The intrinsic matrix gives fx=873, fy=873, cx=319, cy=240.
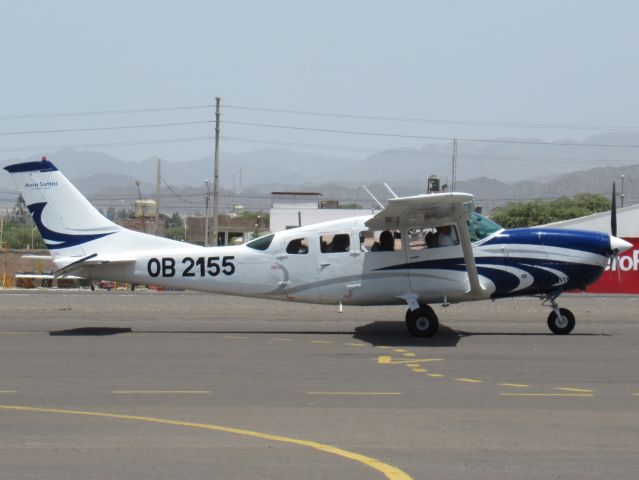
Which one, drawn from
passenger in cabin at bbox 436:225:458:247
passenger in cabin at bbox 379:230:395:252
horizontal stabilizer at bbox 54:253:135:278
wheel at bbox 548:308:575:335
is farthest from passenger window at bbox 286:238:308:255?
wheel at bbox 548:308:575:335

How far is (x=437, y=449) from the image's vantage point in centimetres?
764

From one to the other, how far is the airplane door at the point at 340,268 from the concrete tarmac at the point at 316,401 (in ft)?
2.88

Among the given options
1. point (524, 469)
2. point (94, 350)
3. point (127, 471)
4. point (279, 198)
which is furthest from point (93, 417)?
point (279, 198)

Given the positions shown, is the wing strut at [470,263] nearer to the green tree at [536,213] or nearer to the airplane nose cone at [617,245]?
the airplane nose cone at [617,245]

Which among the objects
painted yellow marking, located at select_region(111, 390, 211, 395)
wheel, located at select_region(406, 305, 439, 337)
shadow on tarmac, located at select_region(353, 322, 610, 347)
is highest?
wheel, located at select_region(406, 305, 439, 337)

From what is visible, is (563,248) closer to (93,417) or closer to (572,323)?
(572,323)

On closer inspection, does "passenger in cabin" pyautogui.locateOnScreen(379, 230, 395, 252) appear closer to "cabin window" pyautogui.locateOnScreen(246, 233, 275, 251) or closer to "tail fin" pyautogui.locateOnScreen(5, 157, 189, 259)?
"cabin window" pyautogui.locateOnScreen(246, 233, 275, 251)

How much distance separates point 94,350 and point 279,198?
67.8m

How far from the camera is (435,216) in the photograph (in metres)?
15.8

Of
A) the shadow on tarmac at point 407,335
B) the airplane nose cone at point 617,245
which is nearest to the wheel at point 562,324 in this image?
the shadow on tarmac at point 407,335

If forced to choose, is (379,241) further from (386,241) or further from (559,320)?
(559,320)

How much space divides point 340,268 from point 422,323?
1900 mm

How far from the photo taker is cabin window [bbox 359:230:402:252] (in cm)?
1653

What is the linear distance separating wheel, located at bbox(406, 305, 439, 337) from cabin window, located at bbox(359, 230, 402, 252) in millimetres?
1302
